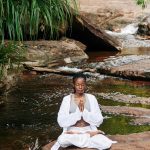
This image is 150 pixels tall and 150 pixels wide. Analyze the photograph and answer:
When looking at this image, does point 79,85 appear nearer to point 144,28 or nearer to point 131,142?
point 131,142

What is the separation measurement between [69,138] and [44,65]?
8.18 m

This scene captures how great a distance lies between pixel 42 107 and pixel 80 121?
140 inches

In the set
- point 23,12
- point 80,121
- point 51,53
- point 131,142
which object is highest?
point 23,12

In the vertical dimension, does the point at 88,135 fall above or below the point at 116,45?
above

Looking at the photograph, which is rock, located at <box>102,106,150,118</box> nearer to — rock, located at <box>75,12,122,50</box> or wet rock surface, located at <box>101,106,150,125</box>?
wet rock surface, located at <box>101,106,150,125</box>

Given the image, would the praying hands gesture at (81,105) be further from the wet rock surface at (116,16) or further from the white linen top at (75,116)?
the wet rock surface at (116,16)

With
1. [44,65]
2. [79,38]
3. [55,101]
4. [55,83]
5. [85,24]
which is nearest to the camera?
[55,101]

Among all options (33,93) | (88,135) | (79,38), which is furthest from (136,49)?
(88,135)

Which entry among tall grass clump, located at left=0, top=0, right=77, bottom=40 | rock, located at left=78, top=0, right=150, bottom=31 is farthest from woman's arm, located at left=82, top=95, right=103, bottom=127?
rock, located at left=78, top=0, right=150, bottom=31

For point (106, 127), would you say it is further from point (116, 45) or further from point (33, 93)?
point (116, 45)

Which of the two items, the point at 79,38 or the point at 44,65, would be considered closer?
the point at 44,65

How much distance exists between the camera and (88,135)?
5.94m

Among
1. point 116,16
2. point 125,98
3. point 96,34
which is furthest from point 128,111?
point 116,16

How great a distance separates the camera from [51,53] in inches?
576
